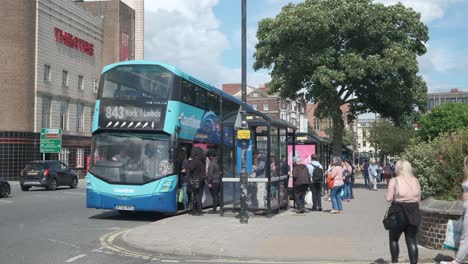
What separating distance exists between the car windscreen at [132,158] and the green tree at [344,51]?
13.9 m

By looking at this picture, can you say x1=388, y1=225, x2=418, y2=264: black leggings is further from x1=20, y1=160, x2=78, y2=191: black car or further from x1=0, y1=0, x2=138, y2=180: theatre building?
x1=0, y1=0, x2=138, y2=180: theatre building

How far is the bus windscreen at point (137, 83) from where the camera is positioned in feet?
47.9

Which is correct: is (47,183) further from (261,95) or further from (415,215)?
(261,95)

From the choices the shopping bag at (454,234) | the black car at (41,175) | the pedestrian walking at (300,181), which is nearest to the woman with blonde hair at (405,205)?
the shopping bag at (454,234)

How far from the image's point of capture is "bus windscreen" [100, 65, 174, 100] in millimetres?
14609

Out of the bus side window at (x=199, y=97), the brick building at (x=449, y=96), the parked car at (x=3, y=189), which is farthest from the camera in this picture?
the brick building at (x=449, y=96)

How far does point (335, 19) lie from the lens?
89.8 feet

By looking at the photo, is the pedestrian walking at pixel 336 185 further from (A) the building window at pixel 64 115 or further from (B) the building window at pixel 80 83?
(B) the building window at pixel 80 83

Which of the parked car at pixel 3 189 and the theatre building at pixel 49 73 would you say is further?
the theatre building at pixel 49 73

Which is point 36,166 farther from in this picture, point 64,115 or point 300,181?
point 300,181

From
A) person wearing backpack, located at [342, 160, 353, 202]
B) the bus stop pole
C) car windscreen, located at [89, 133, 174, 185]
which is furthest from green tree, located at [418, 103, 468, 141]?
car windscreen, located at [89, 133, 174, 185]

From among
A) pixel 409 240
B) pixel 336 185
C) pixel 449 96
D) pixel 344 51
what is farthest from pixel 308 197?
pixel 449 96

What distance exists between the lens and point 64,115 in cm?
4397

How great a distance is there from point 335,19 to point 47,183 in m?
17.6
